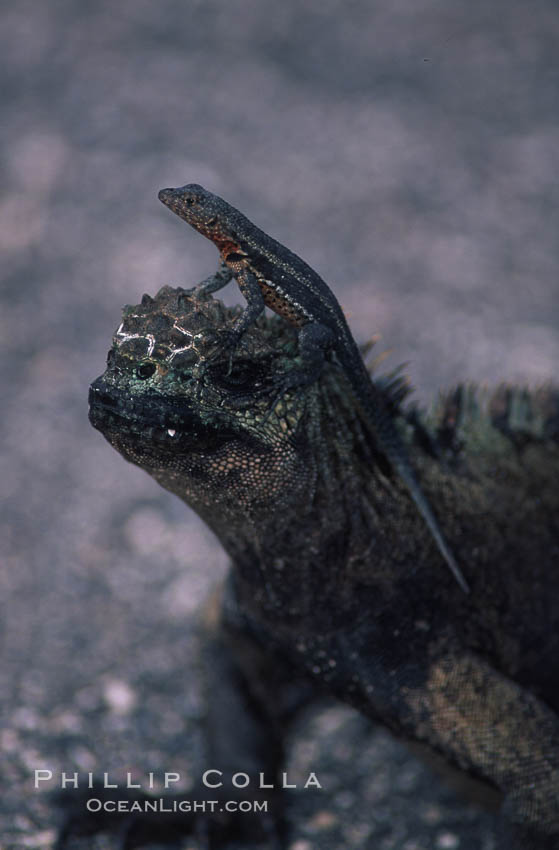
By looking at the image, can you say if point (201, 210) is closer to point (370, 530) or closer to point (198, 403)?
point (198, 403)

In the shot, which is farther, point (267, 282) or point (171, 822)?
point (171, 822)

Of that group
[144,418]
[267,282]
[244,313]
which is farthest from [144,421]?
[267,282]

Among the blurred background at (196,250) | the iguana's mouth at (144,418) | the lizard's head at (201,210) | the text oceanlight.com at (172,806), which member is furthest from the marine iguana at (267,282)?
the blurred background at (196,250)

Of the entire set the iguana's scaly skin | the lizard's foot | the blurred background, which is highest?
the blurred background

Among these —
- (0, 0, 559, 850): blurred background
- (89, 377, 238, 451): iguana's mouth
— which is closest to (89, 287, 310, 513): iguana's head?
(89, 377, 238, 451): iguana's mouth

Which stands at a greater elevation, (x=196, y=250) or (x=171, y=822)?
(x=196, y=250)

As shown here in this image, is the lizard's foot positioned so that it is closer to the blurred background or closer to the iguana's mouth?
the blurred background

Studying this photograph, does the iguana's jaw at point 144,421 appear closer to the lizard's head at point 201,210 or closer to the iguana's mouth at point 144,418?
the iguana's mouth at point 144,418
